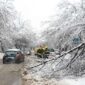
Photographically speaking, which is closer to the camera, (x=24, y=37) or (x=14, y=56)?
(x=14, y=56)

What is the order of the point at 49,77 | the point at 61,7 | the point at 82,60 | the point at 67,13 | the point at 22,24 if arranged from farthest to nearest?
the point at 22,24 < the point at 61,7 < the point at 67,13 < the point at 49,77 < the point at 82,60

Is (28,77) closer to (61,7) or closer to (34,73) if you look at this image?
(34,73)

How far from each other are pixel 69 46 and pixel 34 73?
9.91 ft

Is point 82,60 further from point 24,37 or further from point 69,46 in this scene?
point 24,37

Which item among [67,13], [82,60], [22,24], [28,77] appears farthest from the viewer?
[22,24]

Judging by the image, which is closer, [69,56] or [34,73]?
[69,56]

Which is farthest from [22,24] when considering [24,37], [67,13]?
[67,13]

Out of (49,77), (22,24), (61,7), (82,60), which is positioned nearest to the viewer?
(82,60)

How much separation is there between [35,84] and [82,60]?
2.80 meters

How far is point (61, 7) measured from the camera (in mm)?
21547

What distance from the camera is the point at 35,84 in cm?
1235

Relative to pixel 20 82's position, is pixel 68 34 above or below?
above

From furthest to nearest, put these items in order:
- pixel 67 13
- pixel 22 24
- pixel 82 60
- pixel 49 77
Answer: pixel 22 24
pixel 67 13
pixel 49 77
pixel 82 60

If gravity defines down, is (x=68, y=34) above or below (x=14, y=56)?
above
